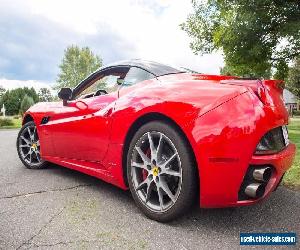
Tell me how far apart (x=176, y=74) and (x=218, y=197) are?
128 cm

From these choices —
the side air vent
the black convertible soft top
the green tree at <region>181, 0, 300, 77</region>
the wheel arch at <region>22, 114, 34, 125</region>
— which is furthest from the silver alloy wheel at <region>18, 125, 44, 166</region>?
the green tree at <region>181, 0, 300, 77</region>

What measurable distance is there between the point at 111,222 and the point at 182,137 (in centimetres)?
89

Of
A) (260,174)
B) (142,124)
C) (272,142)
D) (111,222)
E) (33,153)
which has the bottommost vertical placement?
(111,222)

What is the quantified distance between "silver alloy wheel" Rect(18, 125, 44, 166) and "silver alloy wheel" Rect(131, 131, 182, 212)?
232cm

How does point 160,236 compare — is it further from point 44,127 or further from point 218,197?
point 44,127

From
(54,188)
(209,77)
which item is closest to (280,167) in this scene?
(209,77)

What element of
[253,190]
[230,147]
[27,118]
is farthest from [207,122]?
[27,118]

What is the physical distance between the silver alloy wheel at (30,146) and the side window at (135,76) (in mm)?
1991

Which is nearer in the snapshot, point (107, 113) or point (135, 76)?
point (107, 113)

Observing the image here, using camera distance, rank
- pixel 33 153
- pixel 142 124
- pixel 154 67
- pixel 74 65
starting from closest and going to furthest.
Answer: pixel 142 124
pixel 154 67
pixel 33 153
pixel 74 65

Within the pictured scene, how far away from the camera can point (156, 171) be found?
2814 mm

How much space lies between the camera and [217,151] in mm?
2406

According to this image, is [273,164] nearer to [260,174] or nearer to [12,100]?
[260,174]

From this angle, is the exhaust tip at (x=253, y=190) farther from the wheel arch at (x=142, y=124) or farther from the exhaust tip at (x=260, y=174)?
the wheel arch at (x=142, y=124)
